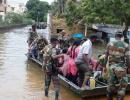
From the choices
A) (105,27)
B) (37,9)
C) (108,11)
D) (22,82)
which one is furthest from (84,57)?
(37,9)

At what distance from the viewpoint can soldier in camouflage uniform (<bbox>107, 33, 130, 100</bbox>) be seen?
876 centimetres

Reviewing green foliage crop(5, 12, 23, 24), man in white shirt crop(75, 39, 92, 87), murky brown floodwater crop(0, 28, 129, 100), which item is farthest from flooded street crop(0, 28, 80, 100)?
green foliage crop(5, 12, 23, 24)

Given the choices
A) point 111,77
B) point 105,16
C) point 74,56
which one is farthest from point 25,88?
point 105,16

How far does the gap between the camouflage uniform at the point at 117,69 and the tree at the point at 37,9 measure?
7456 cm

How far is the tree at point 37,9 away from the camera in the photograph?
277 feet

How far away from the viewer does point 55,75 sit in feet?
32.4

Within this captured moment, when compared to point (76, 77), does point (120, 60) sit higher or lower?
higher

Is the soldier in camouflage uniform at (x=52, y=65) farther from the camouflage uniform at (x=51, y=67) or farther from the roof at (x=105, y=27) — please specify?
the roof at (x=105, y=27)

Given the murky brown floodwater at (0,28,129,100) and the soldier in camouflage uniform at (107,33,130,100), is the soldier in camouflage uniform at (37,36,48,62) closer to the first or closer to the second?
the murky brown floodwater at (0,28,129,100)

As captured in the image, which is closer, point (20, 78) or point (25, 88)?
point (25, 88)

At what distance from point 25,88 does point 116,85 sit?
151 inches

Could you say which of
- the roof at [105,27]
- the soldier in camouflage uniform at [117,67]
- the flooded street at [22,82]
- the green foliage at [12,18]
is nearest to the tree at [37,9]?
the green foliage at [12,18]

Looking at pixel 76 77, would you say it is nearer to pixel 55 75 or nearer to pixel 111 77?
pixel 55 75

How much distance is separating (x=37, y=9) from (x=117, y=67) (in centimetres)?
7617
